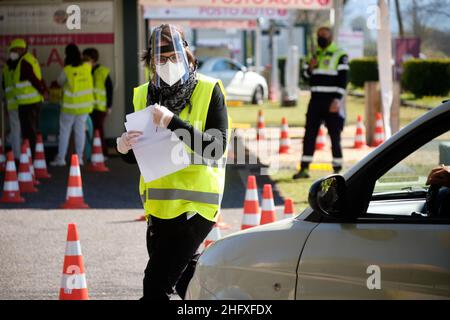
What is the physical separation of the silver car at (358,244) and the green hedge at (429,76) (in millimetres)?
24274

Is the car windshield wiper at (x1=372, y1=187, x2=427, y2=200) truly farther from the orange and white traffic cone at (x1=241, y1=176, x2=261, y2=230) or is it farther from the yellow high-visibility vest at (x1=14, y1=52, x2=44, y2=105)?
the yellow high-visibility vest at (x1=14, y1=52, x2=44, y2=105)

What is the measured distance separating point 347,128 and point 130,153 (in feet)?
62.8

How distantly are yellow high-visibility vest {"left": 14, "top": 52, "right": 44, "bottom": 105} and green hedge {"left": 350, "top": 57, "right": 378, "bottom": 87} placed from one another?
77.9 feet

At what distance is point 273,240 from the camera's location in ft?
13.3

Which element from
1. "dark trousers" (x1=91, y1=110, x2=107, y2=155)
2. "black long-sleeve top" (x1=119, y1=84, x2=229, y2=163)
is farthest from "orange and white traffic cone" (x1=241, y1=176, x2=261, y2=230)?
"dark trousers" (x1=91, y1=110, x2=107, y2=155)

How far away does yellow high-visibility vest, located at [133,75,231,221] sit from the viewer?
4930mm

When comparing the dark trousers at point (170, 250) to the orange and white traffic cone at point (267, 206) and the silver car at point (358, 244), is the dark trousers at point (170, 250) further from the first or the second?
the orange and white traffic cone at point (267, 206)

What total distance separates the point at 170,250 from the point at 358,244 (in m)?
1.37

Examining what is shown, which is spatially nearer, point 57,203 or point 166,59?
point 166,59

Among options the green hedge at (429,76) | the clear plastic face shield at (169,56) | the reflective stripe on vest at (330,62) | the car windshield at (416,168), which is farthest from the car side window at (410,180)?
the green hedge at (429,76)

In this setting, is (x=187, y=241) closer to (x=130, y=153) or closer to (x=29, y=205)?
(x=130, y=153)

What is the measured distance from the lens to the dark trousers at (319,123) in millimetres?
13516
